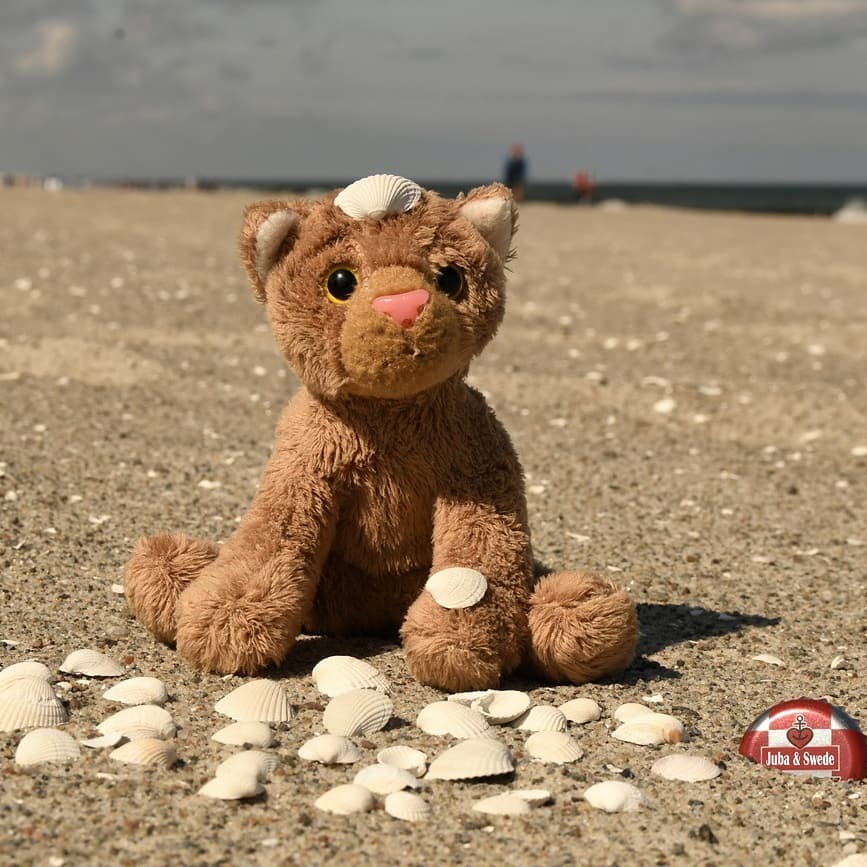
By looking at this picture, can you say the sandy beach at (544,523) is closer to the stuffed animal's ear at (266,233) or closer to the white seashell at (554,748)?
the white seashell at (554,748)

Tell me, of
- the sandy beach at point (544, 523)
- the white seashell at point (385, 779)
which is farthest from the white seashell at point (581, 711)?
the white seashell at point (385, 779)

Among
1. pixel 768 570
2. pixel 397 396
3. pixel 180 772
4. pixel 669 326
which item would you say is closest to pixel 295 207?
pixel 397 396

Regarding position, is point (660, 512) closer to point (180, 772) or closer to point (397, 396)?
point (397, 396)

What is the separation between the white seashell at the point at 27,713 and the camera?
10.0 feet

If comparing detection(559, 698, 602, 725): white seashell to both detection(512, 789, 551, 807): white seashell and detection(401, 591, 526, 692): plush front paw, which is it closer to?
detection(401, 591, 526, 692): plush front paw

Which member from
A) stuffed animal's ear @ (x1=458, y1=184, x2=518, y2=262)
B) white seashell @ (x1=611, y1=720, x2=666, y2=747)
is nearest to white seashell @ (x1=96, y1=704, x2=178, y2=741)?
white seashell @ (x1=611, y1=720, x2=666, y2=747)

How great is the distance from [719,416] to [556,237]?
12.8 m

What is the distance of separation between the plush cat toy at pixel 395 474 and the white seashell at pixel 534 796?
0.54m

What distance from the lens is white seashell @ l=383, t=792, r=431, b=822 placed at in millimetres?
2662

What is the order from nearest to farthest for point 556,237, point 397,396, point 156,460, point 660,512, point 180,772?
point 180,772 < point 397,396 < point 660,512 < point 156,460 < point 556,237

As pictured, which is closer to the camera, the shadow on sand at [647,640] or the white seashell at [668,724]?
the white seashell at [668,724]

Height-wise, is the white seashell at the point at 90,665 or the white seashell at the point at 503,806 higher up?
the white seashell at the point at 90,665

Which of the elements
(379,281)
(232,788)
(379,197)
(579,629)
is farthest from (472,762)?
(379,197)

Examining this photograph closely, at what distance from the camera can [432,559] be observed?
3605 mm
